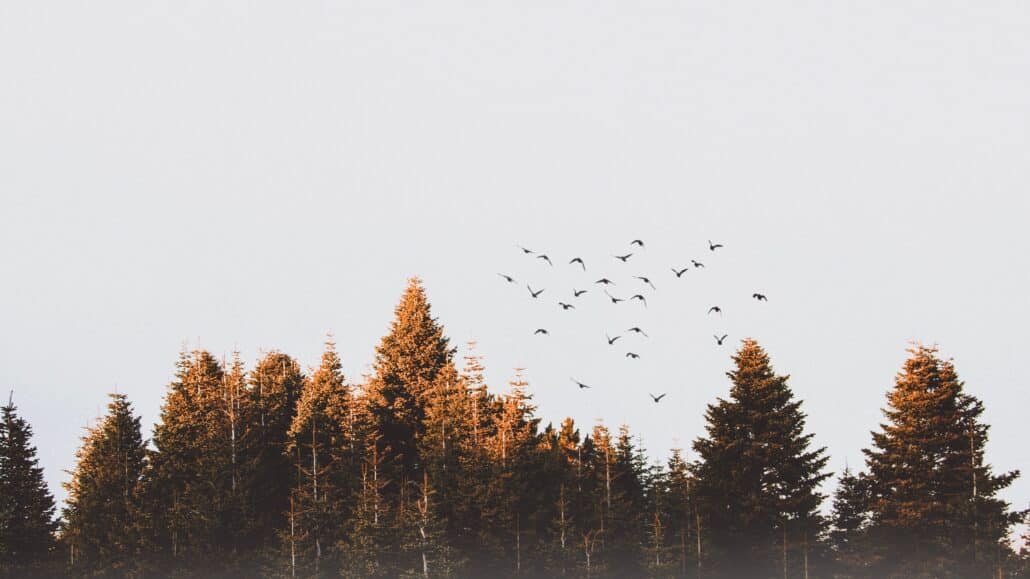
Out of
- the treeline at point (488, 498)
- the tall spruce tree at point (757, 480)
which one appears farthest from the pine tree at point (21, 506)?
the tall spruce tree at point (757, 480)

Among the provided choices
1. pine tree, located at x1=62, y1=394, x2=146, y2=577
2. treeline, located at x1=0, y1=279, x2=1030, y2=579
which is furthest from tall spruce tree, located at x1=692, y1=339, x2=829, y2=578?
pine tree, located at x1=62, y1=394, x2=146, y2=577

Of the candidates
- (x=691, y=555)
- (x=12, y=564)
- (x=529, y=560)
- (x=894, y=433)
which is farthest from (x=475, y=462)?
(x=12, y=564)

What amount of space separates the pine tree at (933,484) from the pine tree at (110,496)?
4883 centimetres

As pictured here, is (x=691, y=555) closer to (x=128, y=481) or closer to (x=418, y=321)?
(x=418, y=321)

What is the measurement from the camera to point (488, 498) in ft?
250

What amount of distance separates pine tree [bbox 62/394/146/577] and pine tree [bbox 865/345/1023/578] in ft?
160

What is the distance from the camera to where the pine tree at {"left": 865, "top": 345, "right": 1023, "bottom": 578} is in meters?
70.0

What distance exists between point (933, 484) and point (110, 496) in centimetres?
5543

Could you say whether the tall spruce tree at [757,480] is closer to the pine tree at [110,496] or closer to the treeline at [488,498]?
the treeline at [488,498]

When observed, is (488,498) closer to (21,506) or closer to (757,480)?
(757,480)

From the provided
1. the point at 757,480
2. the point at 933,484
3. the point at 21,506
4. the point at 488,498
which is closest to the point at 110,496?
the point at 21,506

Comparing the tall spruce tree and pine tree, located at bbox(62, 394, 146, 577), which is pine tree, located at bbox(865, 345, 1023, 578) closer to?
the tall spruce tree

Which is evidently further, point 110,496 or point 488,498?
point 110,496

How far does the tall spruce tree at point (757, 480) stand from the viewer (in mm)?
75375
